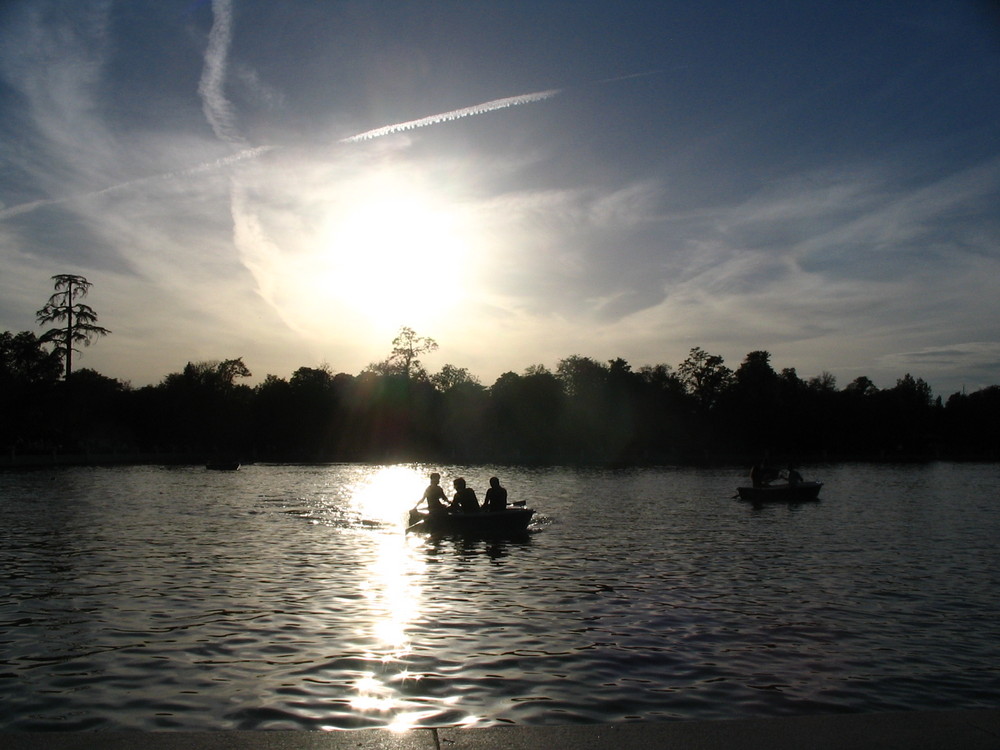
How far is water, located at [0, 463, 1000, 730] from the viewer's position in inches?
373

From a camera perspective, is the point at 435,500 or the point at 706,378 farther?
the point at 706,378

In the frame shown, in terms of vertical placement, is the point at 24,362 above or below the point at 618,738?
above

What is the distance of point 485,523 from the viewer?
91.6ft

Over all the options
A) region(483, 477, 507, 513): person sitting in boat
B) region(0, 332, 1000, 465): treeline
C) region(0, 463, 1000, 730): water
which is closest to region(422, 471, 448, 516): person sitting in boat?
region(0, 463, 1000, 730): water

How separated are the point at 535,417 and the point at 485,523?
107 metres

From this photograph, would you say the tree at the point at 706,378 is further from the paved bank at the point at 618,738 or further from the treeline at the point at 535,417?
the paved bank at the point at 618,738

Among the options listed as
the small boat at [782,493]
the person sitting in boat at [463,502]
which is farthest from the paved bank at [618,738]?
the small boat at [782,493]

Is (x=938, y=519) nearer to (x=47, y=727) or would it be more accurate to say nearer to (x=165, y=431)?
(x=47, y=727)

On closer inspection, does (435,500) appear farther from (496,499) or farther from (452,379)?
(452,379)

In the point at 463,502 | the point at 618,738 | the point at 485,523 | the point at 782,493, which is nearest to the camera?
the point at 618,738

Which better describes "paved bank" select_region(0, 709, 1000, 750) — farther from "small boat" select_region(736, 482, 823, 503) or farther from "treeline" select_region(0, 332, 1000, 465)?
"treeline" select_region(0, 332, 1000, 465)

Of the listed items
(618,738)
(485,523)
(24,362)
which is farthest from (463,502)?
(24,362)

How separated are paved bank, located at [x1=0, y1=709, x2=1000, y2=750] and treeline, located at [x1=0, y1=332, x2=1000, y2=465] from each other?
10271cm

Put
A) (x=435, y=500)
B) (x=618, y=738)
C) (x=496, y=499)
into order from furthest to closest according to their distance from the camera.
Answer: (x=435, y=500) → (x=496, y=499) → (x=618, y=738)
